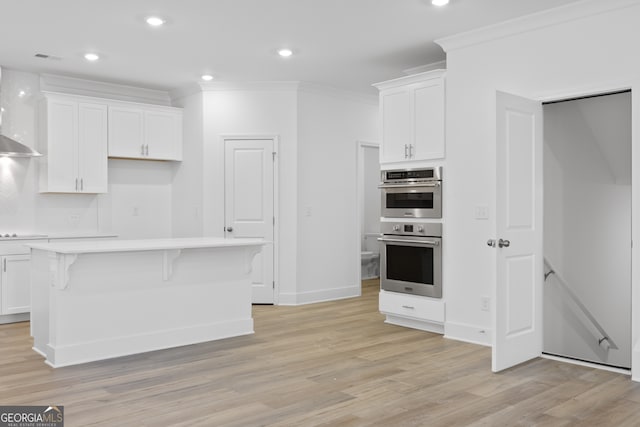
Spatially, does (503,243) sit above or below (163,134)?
below

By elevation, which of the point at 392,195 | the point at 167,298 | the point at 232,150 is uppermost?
the point at 232,150

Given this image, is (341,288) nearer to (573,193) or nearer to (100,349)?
(573,193)

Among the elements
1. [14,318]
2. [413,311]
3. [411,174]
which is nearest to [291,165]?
[411,174]

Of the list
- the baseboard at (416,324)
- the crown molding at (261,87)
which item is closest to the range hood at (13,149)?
the crown molding at (261,87)

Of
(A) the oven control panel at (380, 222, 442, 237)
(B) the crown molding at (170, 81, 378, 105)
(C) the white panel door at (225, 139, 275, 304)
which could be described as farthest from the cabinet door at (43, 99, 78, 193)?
(A) the oven control panel at (380, 222, 442, 237)

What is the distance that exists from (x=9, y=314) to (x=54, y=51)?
2.70 metres

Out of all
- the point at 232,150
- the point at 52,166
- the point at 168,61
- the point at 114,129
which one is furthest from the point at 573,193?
the point at 52,166

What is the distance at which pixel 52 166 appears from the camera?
612 cm

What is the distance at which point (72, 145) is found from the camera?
6.24 m

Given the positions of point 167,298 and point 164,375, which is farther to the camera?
point 167,298

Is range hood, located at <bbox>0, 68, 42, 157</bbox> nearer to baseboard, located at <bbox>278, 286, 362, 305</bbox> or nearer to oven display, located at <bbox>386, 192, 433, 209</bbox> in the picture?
baseboard, located at <bbox>278, 286, 362, 305</bbox>

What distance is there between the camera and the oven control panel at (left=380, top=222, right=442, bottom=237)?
16.4 ft

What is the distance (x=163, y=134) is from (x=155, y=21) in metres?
2.58

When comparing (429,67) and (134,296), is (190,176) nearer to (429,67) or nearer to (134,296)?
(134,296)
